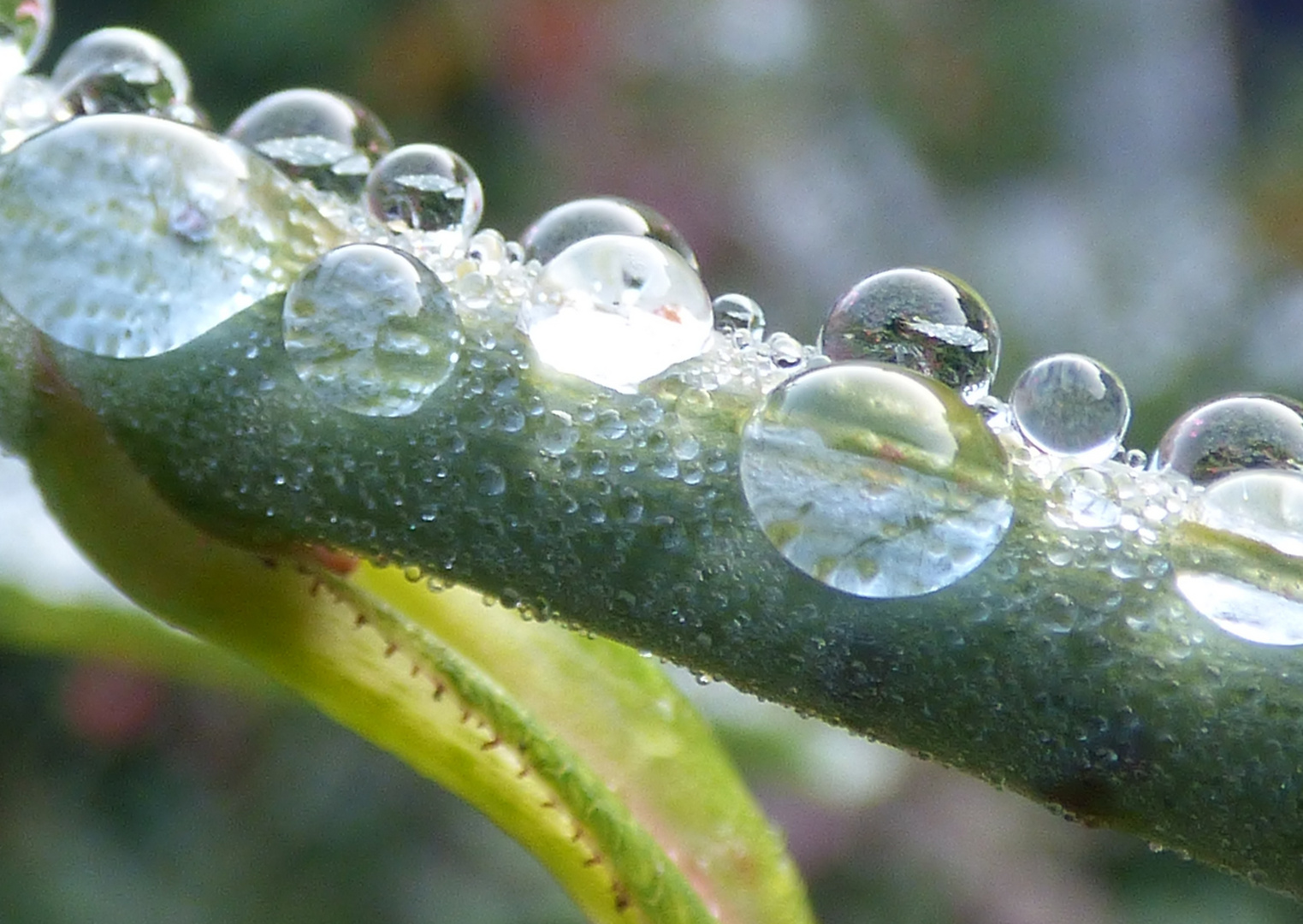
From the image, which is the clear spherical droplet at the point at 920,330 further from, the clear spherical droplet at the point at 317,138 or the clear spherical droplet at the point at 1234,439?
the clear spherical droplet at the point at 317,138

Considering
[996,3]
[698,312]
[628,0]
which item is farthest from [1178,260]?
[698,312]

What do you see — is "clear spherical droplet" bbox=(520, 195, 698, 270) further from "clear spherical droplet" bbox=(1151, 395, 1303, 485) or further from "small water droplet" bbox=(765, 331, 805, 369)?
"clear spherical droplet" bbox=(1151, 395, 1303, 485)

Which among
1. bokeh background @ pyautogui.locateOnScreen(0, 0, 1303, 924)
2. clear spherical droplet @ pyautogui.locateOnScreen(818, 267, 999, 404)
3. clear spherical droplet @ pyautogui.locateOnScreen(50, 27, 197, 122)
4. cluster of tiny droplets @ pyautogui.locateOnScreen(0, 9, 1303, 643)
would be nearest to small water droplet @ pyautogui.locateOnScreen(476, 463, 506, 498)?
cluster of tiny droplets @ pyautogui.locateOnScreen(0, 9, 1303, 643)

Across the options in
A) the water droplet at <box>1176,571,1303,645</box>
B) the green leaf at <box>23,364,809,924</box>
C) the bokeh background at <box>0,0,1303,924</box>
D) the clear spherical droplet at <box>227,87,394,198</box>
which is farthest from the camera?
the bokeh background at <box>0,0,1303,924</box>

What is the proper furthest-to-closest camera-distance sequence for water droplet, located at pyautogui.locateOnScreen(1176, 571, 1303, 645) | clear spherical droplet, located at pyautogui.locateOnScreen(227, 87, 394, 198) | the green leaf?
clear spherical droplet, located at pyautogui.locateOnScreen(227, 87, 394, 198), the green leaf, water droplet, located at pyautogui.locateOnScreen(1176, 571, 1303, 645)

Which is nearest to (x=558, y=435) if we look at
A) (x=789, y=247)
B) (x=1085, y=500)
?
(x=1085, y=500)

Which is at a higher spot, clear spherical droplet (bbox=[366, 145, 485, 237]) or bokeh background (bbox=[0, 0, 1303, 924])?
clear spherical droplet (bbox=[366, 145, 485, 237])

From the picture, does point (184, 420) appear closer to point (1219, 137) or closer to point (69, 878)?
point (69, 878)
